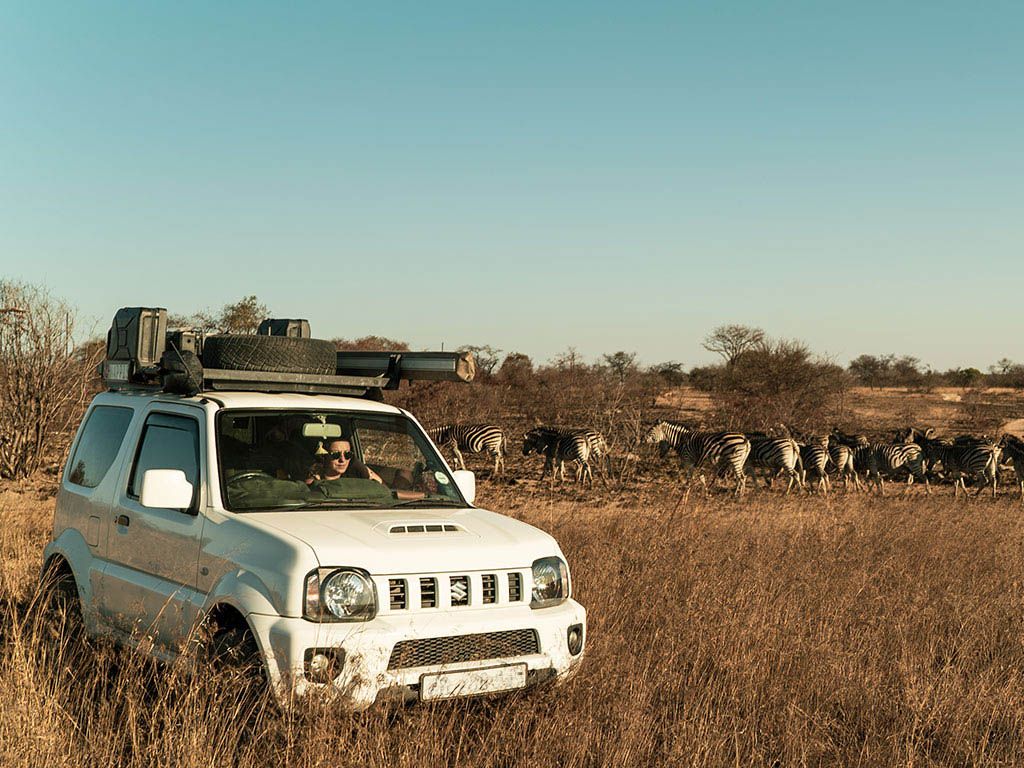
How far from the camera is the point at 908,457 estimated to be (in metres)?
24.9

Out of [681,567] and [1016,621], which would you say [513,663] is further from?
[1016,621]

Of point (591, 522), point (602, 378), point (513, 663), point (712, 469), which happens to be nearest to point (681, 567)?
point (591, 522)

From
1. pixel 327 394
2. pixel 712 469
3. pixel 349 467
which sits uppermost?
pixel 327 394

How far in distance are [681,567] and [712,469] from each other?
52.0 feet

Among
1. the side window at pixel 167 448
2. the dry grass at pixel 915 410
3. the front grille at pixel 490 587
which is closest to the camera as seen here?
the front grille at pixel 490 587

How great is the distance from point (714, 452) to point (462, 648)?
18.9 meters

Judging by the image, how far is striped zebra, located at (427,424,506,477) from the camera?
25.3 meters

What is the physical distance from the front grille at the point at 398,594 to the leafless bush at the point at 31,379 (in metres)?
16.8

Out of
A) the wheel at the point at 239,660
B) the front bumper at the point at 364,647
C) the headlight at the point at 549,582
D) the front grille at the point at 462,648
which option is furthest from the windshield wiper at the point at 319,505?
the front grille at the point at 462,648

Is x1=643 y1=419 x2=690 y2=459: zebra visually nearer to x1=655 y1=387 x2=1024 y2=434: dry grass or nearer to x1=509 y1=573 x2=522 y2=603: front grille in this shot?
x1=655 y1=387 x2=1024 y2=434: dry grass

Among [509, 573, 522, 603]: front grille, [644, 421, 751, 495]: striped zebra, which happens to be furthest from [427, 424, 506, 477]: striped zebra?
[509, 573, 522, 603]: front grille

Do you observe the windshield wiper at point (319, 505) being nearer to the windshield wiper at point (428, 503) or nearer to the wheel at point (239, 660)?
the windshield wiper at point (428, 503)

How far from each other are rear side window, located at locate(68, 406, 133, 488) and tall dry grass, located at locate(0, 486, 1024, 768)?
40.8 inches

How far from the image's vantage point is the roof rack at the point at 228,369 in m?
6.42
